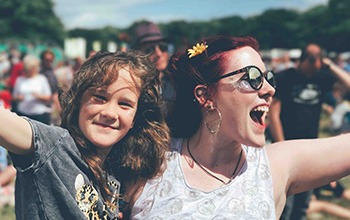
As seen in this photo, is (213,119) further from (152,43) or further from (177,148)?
(152,43)

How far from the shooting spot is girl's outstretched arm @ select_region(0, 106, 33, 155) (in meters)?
1.71

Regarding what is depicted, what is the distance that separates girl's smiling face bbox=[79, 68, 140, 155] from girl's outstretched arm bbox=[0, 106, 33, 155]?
14.0 inches

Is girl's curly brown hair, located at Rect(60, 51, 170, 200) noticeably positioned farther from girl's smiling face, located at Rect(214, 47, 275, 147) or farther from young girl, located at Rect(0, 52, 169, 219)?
girl's smiling face, located at Rect(214, 47, 275, 147)

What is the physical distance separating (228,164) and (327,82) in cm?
373

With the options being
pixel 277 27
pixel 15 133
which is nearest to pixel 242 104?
pixel 15 133

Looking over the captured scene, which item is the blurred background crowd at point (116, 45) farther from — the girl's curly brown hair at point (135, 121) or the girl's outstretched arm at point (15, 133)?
the girl's outstretched arm at point (15, 133)

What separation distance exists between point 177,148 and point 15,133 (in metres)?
Answer: 0.85

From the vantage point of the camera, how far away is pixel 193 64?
2383 mm

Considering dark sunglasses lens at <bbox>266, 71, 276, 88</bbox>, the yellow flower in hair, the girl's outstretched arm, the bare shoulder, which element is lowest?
the bare shoulder

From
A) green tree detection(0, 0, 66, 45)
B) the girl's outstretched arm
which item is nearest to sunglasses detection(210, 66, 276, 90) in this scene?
the girl's outstretched arm

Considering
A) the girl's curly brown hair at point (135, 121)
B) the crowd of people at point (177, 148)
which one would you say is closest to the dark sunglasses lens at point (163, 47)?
the crowd of people at point (177, 148)

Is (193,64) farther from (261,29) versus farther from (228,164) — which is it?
(261,29)

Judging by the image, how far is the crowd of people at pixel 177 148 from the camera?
6.63 feet

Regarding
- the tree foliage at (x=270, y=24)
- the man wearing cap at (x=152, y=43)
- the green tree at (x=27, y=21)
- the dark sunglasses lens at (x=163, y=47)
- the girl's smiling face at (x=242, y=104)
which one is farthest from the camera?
A: the green tree at (x=27, y=21)
